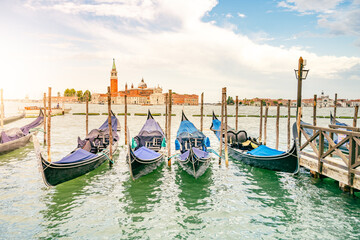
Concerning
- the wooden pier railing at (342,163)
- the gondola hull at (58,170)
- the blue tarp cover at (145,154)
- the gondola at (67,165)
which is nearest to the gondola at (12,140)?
the gondola at (67,165)

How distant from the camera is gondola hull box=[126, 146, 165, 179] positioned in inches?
258

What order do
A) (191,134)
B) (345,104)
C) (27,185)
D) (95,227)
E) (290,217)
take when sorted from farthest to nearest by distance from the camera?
(345,104) → (191,134) → (27,185) → (290,217) → (95,227)

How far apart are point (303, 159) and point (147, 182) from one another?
172 inches

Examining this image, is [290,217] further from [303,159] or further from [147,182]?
[147,182]

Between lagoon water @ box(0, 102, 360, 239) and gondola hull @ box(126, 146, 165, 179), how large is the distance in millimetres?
217

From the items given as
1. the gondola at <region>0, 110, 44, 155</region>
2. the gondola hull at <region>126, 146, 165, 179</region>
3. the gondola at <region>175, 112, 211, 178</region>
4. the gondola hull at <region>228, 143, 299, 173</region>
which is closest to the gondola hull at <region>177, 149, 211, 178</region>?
the gondola at <region>175, 112, 211, 178</region>

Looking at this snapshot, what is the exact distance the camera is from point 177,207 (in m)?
5.27

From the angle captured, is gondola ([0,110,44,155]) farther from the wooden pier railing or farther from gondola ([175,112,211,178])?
the wooden pier railing

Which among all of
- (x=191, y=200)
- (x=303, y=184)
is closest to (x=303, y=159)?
(x=303, y=184)

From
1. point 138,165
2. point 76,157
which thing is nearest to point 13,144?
point 76,157

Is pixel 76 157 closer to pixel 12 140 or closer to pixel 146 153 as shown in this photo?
pixel 146 153

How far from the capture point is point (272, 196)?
5.92m

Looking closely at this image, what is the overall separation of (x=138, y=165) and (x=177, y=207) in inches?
77.2

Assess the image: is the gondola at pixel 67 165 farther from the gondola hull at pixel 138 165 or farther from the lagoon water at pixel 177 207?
the gondola hull at pixel 138 165
